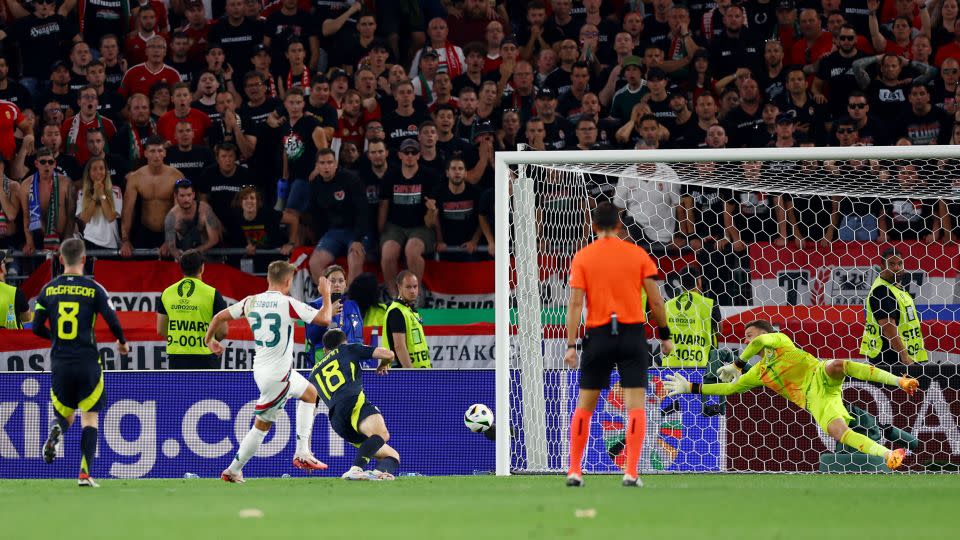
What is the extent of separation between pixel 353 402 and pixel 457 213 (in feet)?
15.0

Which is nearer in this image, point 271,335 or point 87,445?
point 87,445

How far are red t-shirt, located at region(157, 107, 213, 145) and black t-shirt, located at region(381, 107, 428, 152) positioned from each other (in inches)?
84.2

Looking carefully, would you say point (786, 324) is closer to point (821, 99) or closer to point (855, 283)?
point (855, 283)

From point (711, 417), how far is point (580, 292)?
13.1ft

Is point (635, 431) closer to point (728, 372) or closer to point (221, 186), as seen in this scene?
point (728, 372)

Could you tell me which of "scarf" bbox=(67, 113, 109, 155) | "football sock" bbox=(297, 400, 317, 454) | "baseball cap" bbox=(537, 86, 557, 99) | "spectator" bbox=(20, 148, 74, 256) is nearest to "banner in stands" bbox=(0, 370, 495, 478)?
"football sock" bbox=(297, 400, 317, 454)

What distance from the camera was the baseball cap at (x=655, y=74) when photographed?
55.5 feet

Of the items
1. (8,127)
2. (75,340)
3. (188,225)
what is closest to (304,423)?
(75,340)

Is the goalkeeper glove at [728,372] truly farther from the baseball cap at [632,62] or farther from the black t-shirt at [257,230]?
the baseball cap at [632,62]

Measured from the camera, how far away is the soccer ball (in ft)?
42.2

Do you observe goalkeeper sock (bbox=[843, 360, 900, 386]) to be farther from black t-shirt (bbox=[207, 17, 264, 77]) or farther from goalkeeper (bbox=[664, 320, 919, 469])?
black t-shirt (bbox=[207, 17, 264, 77])

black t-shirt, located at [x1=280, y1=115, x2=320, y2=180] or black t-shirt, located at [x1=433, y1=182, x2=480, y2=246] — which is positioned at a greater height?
black t-shirt, located at [x1=280, y1=115, x2=320, y2=180]

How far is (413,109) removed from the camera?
17094mm

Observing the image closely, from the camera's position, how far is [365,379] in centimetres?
1314
